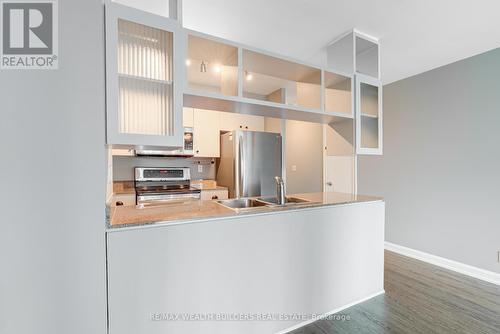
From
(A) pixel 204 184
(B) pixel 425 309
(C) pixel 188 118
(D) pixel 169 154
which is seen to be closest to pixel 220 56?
(C) pixel 188 118

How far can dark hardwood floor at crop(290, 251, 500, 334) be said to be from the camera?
68.4 inches

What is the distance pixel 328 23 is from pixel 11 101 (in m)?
2.34

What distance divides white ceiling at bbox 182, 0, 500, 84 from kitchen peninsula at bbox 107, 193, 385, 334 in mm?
1655

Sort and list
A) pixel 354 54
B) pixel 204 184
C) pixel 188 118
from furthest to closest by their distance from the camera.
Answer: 1. pixel 204 184
2. pixel 188 118
3. pixel 354 54

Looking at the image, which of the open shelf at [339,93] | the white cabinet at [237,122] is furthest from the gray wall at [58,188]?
the white cabinet at [237,122]

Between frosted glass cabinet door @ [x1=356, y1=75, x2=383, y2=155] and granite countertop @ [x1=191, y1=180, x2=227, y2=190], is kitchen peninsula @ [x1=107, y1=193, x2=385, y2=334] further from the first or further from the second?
granite countertop @ [x1=191, y1=180, x2=227, y2=190]

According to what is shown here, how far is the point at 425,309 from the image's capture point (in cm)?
197

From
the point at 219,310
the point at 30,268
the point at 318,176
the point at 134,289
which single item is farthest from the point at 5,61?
the point at 318,176

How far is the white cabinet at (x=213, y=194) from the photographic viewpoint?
135 inches

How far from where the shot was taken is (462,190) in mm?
2740

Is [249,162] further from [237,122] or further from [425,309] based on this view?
[425,309]

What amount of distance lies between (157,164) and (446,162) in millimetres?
4116

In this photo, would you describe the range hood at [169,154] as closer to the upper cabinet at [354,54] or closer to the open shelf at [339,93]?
the open shelf at [339,93]

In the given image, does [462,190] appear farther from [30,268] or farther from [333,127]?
[30,268]
